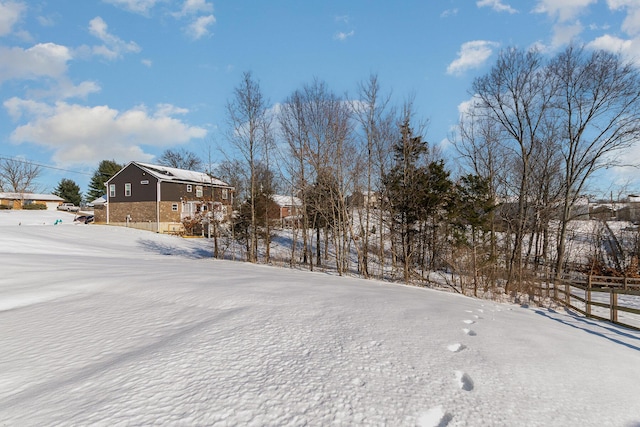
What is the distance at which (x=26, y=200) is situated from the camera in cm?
4734

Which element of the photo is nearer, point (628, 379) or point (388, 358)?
point (388, 358)

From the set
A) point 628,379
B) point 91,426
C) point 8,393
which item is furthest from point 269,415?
point 628,379

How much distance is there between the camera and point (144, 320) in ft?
11.1

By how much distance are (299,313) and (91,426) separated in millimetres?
2462

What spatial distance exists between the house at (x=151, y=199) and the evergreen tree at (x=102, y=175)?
19.4 metres

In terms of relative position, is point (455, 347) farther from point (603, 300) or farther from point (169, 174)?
point (169, 174)

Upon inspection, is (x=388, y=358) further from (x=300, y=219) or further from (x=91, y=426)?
(x=300, y=219)

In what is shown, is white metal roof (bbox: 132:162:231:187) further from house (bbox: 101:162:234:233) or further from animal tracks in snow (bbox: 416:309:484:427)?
animal tracks in snow (bbox: 416:309:484:427)

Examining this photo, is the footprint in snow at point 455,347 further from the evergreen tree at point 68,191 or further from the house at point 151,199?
the evergreen tree at point 68,191

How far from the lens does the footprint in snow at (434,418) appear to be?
6.19 feet

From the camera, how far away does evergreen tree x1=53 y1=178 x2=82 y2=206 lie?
5384 cm

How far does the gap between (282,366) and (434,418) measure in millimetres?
1128

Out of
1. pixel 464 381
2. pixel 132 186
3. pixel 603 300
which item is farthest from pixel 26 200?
pixel 603 300

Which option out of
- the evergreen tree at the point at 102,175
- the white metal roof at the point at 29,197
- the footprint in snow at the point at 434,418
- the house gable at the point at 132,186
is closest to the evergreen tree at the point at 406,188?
the footprint in snow at the point at 434,418
